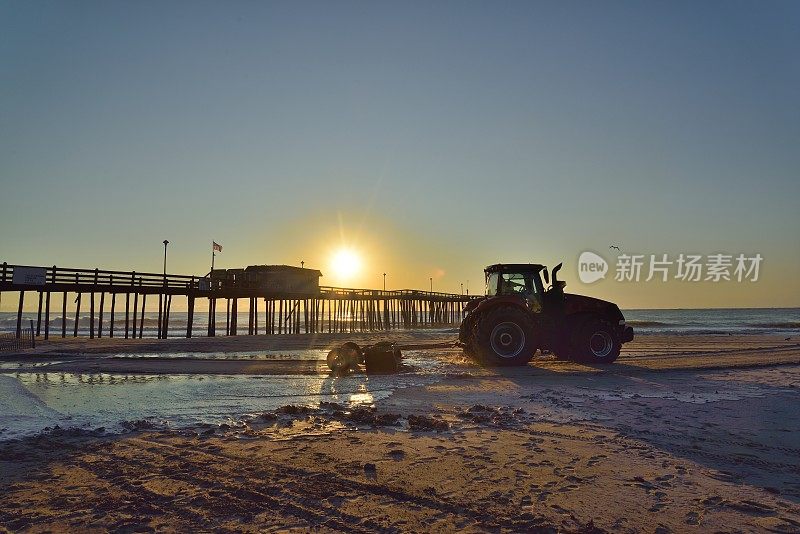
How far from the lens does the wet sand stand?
3594 millimetres

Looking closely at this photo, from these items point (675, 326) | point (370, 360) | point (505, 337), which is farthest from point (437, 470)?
point (675, 326)

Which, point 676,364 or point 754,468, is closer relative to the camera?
point 754,468

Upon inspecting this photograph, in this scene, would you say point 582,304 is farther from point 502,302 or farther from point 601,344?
point 502,302

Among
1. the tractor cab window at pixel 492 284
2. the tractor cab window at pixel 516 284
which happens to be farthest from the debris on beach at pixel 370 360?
the tractor cab window at pixel 516 284

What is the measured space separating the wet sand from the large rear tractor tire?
5243 millimetres

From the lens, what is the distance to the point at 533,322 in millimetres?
12945

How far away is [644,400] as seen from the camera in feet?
26.6

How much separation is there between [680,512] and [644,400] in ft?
15.9

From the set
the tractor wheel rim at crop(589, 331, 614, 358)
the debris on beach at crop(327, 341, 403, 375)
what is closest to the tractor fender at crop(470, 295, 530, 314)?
the tractor wheel rim at crop(589, 331, 614, 358)

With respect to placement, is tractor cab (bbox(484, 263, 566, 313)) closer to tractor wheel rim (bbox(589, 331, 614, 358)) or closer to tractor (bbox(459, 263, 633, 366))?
tractor (bbox(459, 263, 633, 366))

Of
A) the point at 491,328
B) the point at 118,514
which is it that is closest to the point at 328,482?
the point at 118,514

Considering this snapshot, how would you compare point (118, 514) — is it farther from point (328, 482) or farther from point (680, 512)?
point (680, 512)

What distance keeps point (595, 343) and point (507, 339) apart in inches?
96.3

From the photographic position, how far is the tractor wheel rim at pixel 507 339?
1292 centimetres
